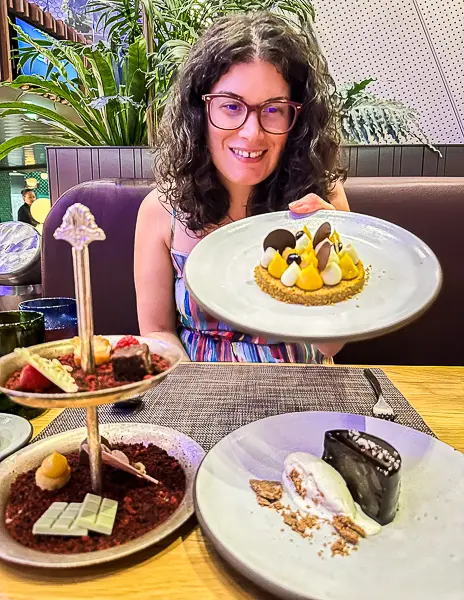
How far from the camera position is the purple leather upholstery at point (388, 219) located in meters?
2.00

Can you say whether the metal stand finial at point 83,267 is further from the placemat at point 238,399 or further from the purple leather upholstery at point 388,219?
the purple leather upholstery at point 388,219

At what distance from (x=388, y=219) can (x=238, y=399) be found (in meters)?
1.22

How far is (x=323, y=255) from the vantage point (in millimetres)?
921

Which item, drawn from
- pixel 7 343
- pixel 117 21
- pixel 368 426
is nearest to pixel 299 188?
pixel 368 426

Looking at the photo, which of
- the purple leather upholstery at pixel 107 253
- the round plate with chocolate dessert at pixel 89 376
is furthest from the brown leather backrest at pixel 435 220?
the round plate with chocolate dessert at pixel 89 376

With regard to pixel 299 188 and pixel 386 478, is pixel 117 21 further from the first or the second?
pixel 386 478

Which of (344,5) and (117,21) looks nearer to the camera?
(117,21)

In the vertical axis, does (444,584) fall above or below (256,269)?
below

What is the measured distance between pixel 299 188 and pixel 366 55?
239 cm

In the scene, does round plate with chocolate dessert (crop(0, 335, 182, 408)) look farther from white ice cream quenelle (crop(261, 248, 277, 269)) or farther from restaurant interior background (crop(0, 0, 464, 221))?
restaurant interior background (crop(0, 0, 464, 221))

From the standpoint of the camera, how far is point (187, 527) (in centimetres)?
67

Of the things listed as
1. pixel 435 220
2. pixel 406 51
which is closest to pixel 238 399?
pixel 435 220

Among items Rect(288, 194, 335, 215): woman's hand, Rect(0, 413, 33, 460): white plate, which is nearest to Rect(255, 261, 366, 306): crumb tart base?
Rect(288, 194, 335, 215): woman's hand

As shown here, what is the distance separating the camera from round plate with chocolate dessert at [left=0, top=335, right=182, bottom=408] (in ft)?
1.82
